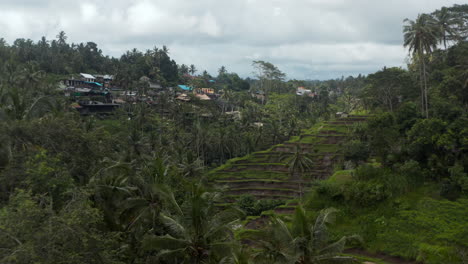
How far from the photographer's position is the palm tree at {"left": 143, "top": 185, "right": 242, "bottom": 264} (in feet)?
40.1

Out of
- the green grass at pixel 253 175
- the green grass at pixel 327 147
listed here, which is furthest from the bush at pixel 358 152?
the green grass at pixel 327 147

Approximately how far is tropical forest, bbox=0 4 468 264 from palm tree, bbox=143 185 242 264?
46 mm

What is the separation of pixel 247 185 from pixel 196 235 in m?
30.7

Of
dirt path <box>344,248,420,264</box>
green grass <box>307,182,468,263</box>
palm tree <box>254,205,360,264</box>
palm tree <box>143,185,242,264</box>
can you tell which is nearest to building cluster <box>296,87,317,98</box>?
green grass <box>307,182,468,263</box>

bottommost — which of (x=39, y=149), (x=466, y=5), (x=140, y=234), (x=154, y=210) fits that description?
(x=140, y=234)

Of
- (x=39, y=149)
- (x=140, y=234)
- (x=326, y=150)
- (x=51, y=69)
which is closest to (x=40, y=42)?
(x=51, y=69)

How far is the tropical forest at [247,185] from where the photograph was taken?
40.6 feet

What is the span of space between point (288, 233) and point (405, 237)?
10836 millimetres

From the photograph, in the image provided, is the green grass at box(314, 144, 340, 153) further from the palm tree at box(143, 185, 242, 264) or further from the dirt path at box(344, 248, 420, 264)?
the palm tree at box(143, 185, 242, 264)

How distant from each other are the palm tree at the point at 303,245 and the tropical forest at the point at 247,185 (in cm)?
5

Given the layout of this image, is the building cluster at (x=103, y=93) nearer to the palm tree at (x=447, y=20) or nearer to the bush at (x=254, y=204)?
the bush at (x=254, y=204)

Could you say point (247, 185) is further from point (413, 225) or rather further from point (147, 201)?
point (147, 201)

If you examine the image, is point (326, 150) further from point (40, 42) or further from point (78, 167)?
point (40, 42)

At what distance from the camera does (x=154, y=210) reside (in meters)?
14.7
